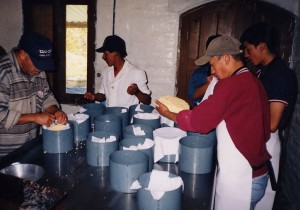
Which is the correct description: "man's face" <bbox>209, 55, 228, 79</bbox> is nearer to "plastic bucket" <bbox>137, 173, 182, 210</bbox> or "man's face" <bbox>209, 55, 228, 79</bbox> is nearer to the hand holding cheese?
"plastic bucket" <bbox>137, 173, 182, 210</bbox>

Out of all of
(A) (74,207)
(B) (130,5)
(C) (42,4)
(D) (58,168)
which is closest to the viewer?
(A) (74,207)

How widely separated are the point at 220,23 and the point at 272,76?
205 cm

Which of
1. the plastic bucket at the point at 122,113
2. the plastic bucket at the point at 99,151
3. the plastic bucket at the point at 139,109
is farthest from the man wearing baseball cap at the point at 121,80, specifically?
the plastic bucket at the point at 99,151

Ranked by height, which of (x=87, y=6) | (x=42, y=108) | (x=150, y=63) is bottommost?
(x=42, y=108)

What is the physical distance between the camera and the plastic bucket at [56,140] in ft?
7.18

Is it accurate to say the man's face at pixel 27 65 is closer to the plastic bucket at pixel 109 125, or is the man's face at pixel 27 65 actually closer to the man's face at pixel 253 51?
the plastic bucket at pixel 109 125

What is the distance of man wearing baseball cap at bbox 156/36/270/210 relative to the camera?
1.74 meters

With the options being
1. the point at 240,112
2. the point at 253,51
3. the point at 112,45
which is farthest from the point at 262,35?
the point at 112,45

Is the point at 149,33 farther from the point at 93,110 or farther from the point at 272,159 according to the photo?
the point at 272,159

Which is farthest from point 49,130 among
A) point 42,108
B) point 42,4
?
point 42,4

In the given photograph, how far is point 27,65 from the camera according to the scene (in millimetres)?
2322

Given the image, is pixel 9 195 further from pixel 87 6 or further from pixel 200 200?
pixel 87 6

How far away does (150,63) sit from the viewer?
4.38 m

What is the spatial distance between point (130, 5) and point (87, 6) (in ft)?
2.27
